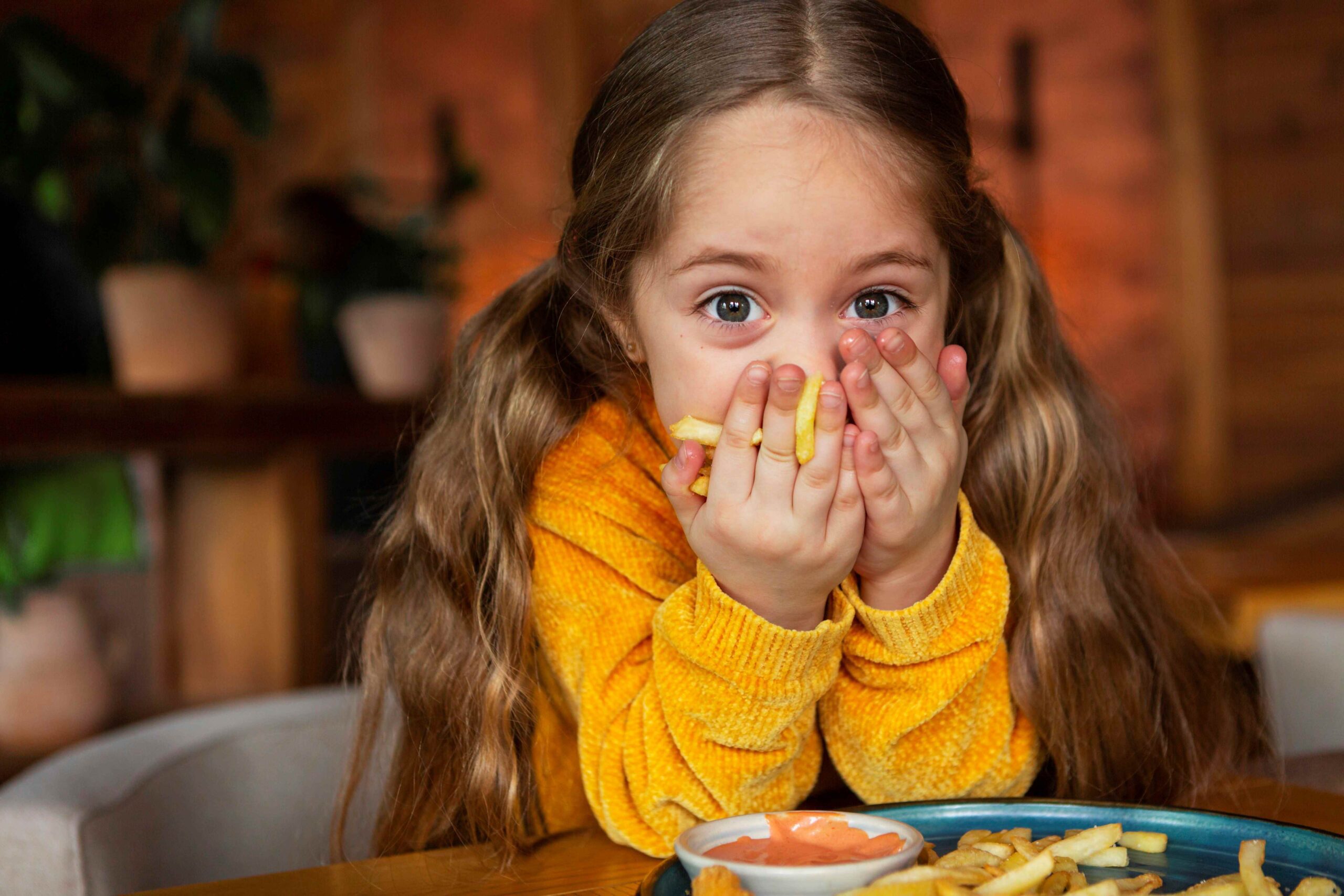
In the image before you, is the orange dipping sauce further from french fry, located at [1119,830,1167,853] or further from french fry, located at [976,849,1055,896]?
french fry, located at [1119,830,1167,853]

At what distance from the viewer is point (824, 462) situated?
804 millimetres

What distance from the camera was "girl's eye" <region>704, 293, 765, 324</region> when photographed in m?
0.89

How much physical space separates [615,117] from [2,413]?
109cm

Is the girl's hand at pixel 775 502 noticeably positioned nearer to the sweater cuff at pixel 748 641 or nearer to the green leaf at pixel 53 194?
the sweater cuff at pixel 748 641

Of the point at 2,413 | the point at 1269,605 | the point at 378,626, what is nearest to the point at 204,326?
the point at 2,413

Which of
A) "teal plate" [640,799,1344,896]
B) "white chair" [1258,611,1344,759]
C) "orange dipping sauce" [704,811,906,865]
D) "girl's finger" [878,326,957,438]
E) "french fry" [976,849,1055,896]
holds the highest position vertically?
"girl's finger" [878,326,957,438]

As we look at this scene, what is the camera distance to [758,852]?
0.63 m

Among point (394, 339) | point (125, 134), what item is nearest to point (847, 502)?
point (125, 134)

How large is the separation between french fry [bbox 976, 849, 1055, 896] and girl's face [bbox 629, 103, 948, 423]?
37 cm

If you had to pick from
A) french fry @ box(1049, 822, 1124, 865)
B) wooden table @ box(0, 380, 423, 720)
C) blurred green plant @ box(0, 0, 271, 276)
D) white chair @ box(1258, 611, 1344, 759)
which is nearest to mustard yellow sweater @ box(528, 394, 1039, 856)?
french fry @ box(1049, 822, 1124, 865)

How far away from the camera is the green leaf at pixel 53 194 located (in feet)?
6.66

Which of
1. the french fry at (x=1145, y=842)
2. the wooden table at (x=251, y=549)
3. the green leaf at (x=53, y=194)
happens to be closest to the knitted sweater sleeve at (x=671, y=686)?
the french fry at (x=1145, y=842)

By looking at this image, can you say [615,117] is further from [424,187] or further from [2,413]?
[424,187]

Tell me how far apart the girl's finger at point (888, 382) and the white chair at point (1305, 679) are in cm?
76
